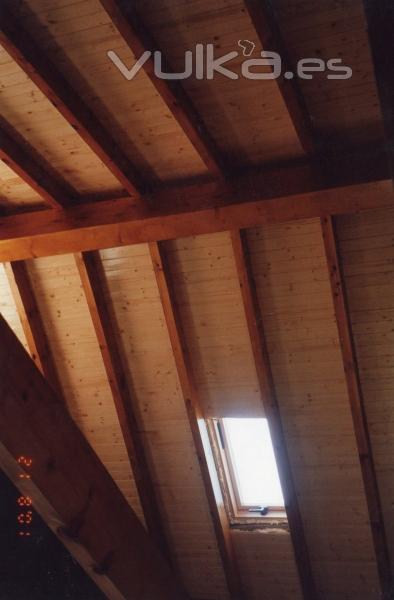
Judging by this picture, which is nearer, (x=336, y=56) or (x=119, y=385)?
(x=336, y=56)

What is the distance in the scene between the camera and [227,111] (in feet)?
11.0

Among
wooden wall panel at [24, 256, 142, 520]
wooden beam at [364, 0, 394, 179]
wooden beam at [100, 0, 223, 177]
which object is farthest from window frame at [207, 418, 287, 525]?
wooden beam at [364, 0, 394, 179]

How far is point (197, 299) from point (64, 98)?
189cm

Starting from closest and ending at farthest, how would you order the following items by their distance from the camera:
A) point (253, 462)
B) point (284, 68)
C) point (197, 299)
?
point (284, 68), point (197, 299), point (253, 462)

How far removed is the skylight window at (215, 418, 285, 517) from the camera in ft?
16.9

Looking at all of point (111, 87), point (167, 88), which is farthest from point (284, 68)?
point (111, 87)

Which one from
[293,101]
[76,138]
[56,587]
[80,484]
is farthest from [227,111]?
[56,587]

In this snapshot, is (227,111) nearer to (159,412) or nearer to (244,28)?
(244,28)

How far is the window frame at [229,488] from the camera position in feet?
17.1

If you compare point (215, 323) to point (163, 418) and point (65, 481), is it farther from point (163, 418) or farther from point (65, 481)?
point (65, 481)

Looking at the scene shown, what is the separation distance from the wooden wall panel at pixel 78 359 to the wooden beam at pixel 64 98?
1.12 meters

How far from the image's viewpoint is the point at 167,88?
3.01 m

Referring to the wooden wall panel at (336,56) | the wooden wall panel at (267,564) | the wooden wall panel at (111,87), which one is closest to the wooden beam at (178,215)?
the wooden wall panel at (111,87)

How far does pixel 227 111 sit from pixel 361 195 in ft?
2.96
